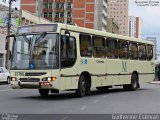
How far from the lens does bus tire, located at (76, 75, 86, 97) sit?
2101 centimetres

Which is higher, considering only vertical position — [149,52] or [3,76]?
[149,52]

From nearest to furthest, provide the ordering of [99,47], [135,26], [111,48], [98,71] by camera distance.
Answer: [98,71] → [99,47] → [111,48] → [135,26]

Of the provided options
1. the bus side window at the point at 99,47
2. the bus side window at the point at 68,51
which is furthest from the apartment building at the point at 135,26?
the bus side window at the point at 68,51

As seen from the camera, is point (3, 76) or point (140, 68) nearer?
point (140, 68)

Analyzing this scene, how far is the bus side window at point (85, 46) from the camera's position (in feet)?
70.0

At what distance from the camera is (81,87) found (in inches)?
832

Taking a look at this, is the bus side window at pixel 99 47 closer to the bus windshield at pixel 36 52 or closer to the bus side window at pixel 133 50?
the bus windshield at pixel 36 52

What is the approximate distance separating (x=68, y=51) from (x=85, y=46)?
5.86 feet

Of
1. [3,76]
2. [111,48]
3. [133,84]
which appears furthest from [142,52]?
[3,76]

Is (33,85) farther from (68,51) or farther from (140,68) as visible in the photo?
(140,68)

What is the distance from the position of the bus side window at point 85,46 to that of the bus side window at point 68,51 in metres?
0.75

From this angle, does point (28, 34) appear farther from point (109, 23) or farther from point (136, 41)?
point (109, 23)

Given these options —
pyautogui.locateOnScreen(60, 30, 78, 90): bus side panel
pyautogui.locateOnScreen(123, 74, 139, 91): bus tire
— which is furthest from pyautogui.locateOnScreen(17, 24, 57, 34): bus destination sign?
pyautogui.locateOnScreen(123, 74, 139, 91): bus tire

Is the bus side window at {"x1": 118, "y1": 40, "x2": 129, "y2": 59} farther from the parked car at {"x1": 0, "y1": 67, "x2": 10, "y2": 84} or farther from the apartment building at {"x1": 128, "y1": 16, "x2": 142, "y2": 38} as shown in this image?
the apartment building at {"x1": 128, "y1": 16, "x2": 142, "y2": 38}
